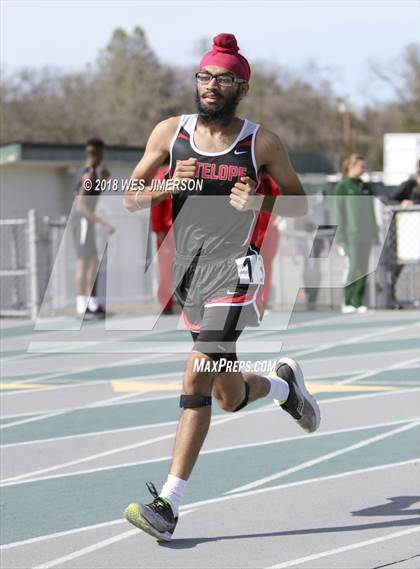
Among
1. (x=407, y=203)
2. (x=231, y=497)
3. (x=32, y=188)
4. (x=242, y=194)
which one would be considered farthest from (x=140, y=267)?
(x=242, y=194)

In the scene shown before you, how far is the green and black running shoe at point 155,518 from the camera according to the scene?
5320mm

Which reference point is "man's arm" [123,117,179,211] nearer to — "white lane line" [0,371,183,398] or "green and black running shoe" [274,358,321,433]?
"green and black running shoe" [274,358,321,433]

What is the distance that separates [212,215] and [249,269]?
Answer: 315 millimetres

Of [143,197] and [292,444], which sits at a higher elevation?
[143,197]

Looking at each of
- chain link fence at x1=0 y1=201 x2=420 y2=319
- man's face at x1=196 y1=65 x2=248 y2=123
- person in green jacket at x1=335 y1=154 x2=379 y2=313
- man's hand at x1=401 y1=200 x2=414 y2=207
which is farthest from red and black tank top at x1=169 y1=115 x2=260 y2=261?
man's hand at x1=401 y1=200 x2=414 y2=207

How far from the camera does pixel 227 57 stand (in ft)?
18.4

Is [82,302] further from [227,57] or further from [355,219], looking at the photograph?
[227,57]

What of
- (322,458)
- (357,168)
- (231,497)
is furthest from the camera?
(357,168)

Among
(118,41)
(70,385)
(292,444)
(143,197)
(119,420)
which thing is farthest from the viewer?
(118,41)

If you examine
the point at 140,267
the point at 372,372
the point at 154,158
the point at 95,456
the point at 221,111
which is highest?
the point at 221,111

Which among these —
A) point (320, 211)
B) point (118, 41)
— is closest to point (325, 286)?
point (320, 211)

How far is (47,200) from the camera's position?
75.9ft

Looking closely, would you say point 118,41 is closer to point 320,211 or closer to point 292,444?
point 320,211

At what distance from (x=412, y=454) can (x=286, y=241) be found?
1159 cm
